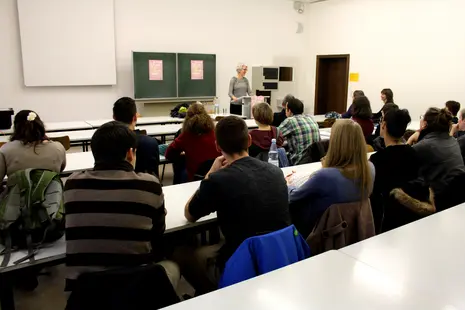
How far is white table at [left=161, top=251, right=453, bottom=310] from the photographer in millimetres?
1198

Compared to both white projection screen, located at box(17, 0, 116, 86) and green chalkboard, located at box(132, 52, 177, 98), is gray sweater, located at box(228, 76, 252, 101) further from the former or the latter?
white projection screen, located at box(17, 0, 116, 86)

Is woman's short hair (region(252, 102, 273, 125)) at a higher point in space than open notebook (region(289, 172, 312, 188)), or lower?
higher

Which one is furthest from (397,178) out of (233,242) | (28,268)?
(28,268)

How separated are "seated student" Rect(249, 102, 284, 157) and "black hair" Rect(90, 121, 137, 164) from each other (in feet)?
6.78

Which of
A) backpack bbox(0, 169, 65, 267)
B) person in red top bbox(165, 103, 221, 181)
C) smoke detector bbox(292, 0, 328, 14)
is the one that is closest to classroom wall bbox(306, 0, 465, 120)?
smoke detector bbox(292, 0, 328, 14)

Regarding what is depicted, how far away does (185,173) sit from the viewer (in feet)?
12.0

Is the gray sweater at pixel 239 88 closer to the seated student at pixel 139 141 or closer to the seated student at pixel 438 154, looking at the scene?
the seated student at pixel 139 141

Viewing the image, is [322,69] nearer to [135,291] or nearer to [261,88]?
[261,88]

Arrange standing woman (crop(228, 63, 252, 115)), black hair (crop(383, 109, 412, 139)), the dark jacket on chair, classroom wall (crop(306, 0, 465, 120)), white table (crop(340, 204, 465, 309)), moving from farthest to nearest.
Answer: standing woman (crop(228, 63, 252, 115)) → classroom wall (crop(306, 0, 465, 120)) → black hair (crop(383, 109, 412, 139)) → the dark jacket on chair → white table (crop(340, 204, 465, 309))

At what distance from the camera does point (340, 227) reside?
1948 mm

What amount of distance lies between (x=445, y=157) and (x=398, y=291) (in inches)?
69.9

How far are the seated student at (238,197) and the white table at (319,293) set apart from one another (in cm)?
41

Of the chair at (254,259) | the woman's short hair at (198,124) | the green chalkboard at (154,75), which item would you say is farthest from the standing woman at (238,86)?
the chair at (254,259)

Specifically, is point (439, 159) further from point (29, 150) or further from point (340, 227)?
point (29, 150)
